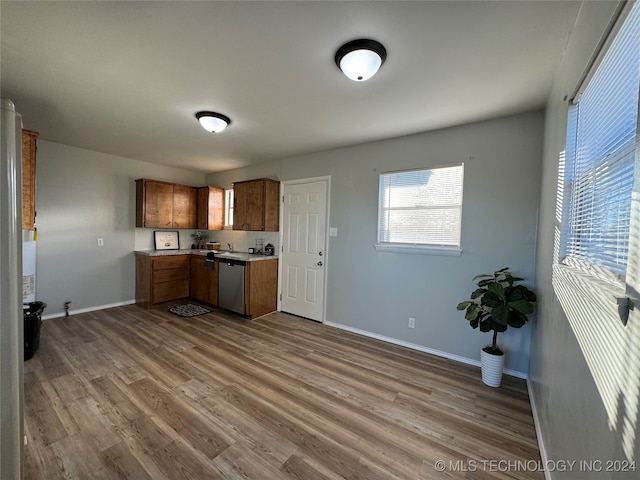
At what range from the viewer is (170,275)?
4.55m

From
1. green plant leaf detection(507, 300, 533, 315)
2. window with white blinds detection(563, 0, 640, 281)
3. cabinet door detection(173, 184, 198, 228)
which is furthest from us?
cabinet door detection(173, 184, 198, 228)

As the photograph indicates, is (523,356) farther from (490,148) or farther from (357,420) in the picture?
(490,148)

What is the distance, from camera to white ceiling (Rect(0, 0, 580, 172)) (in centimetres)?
141

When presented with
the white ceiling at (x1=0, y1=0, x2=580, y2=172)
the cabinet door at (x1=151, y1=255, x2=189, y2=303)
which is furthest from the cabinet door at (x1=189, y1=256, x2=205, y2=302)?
the white ceiling at (x1=0, y1=0, x2=580, y2=172)

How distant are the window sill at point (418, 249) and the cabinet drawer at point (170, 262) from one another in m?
3.61

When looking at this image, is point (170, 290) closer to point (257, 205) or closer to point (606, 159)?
point (257, 205)

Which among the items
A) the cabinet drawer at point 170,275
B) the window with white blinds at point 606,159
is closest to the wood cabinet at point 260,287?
the cabinet drawer at point 170,275

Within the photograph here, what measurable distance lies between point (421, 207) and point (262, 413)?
2.63m

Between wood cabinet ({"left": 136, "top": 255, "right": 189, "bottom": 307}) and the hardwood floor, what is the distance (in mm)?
1294

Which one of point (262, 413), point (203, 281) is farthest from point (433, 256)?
point (203, 281)

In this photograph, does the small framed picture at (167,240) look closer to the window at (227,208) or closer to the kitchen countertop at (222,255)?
the kitchen countertop at (222,255)

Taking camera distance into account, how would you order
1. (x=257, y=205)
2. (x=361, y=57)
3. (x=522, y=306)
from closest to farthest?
(x=361, y=57), (x=522, y=306), (x=257, y=205)

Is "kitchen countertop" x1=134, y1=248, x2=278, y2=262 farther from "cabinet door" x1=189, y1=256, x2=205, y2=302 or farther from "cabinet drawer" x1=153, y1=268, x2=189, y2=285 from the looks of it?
"cabinet drawer" x1=153, y1=268, x2=189, y2=285

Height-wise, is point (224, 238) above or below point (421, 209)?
below
